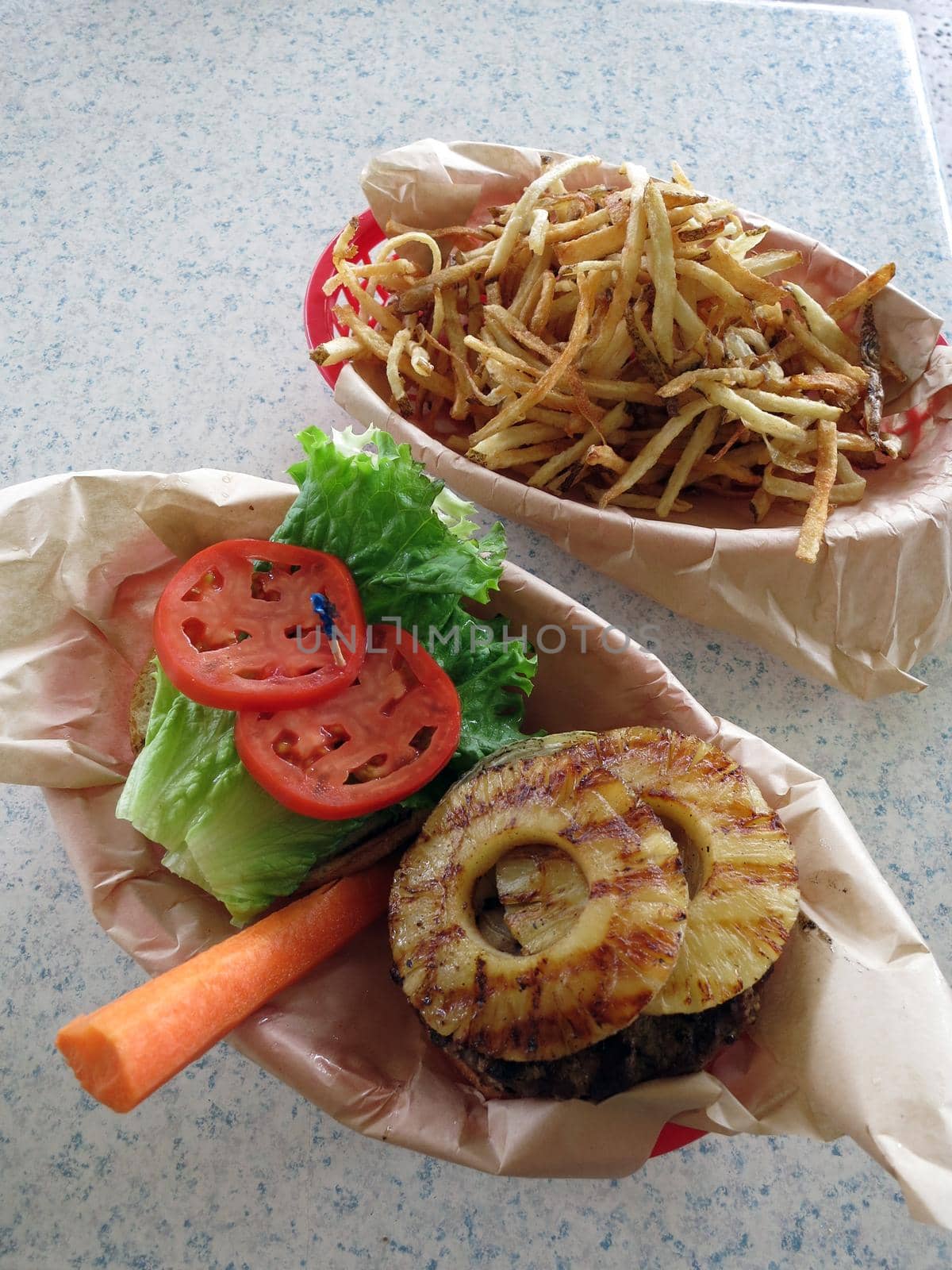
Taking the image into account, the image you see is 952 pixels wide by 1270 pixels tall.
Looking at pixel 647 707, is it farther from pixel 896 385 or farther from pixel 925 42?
pixel 925 42

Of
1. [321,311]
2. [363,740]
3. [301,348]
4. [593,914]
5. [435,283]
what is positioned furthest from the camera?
[301,348]

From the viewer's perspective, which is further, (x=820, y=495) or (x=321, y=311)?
(x=321, y=311)

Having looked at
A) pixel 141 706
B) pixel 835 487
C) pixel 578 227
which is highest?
Answer: pixel 578 227

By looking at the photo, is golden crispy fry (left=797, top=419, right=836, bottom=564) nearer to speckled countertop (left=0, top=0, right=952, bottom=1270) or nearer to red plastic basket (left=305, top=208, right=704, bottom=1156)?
speckled countertop (left=0, top=0, right=952, bottom=1270)

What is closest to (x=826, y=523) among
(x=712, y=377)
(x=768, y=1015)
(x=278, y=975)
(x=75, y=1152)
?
(x=712, y=377)

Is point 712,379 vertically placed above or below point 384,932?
above

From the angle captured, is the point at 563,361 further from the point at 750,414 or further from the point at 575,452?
the point at 750,414

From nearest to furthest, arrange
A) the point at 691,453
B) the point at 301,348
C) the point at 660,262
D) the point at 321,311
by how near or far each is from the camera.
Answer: the point at 660,262 < the point at 691,453 < the point at 321,311 < the point at 301,348

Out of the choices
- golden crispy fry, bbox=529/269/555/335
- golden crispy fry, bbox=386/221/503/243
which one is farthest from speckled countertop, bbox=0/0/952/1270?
golden crispy fry, bbox=529/269/555/335

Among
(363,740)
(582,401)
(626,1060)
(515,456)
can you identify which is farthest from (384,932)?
(582,401)
